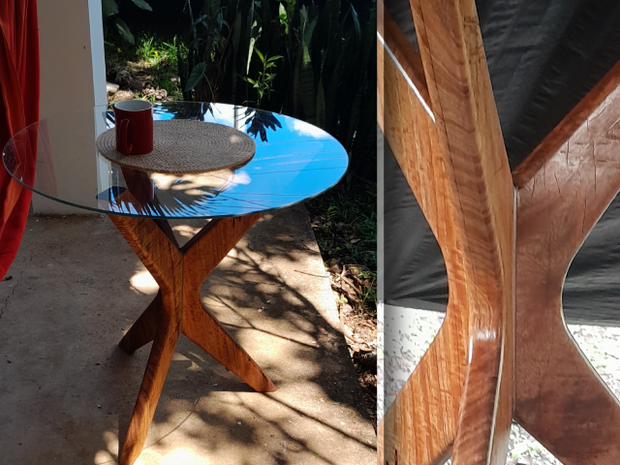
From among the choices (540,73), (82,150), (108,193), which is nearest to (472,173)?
(540,73)

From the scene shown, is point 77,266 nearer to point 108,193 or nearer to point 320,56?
point 108,193

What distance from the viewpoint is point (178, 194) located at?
4.09ft

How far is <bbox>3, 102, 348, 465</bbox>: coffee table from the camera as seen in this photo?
1225 mm

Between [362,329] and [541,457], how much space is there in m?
1.41

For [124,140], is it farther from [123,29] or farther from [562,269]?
[123,29]

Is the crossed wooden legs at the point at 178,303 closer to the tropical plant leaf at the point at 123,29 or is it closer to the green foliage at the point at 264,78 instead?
the green foliage at the point at 264,78

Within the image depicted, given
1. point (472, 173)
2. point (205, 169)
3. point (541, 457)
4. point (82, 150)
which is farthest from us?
point (82, 150)

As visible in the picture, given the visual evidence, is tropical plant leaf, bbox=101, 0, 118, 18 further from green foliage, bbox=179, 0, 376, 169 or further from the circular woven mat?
the circular woven mat

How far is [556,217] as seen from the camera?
1.73ft

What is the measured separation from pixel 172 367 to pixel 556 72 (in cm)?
158

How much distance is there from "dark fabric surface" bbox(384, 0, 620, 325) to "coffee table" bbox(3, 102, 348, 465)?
0.64 meters

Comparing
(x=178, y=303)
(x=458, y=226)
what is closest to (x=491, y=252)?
(x=458, y=226)

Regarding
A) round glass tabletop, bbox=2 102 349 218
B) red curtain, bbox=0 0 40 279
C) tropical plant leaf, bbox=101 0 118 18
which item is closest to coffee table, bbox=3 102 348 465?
round glass tabletop, bbox=2 102 349 218

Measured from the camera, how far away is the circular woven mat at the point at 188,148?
1.37 meters
